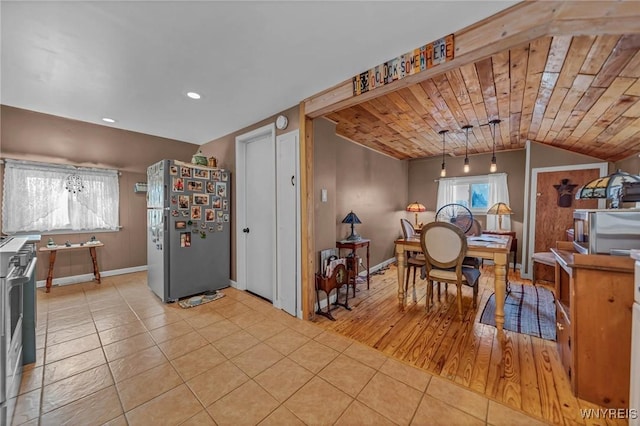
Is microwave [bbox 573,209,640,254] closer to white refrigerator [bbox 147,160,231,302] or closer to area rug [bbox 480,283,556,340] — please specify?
area rug [bbox 480,283,556,340]

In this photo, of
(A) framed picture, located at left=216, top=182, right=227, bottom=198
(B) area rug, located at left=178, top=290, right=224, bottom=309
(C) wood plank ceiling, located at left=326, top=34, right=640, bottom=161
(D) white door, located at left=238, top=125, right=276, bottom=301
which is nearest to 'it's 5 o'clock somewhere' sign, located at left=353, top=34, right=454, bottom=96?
(C) wood plank ceiling, located at left=326, top=34, right=640, bottom=161

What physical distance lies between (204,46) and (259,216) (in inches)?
78.2

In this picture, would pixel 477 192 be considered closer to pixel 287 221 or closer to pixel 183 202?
pixel 287 221

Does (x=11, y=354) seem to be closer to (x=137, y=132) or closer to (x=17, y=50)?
(x=17, y=50)

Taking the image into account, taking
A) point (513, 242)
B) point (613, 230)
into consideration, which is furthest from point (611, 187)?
point (513, 242)

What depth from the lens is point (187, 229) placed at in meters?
3.15

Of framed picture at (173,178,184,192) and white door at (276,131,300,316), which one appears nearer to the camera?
white door at (276,131,300,316)

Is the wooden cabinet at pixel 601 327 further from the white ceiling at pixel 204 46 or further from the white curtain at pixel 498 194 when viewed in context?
the white curtain at pixel 498 194

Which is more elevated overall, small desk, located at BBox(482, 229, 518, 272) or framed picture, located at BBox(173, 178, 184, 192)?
framed picture, located at BBox(173, 178, 184, 192)

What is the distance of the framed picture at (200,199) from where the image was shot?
10.6ft

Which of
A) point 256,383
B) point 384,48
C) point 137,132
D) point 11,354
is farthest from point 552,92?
point 137,132

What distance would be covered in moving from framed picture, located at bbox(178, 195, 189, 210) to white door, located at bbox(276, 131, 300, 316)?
1270 millimetres

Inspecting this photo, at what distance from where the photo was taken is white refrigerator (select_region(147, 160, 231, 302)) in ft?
9.80

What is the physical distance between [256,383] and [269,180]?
219 cm
